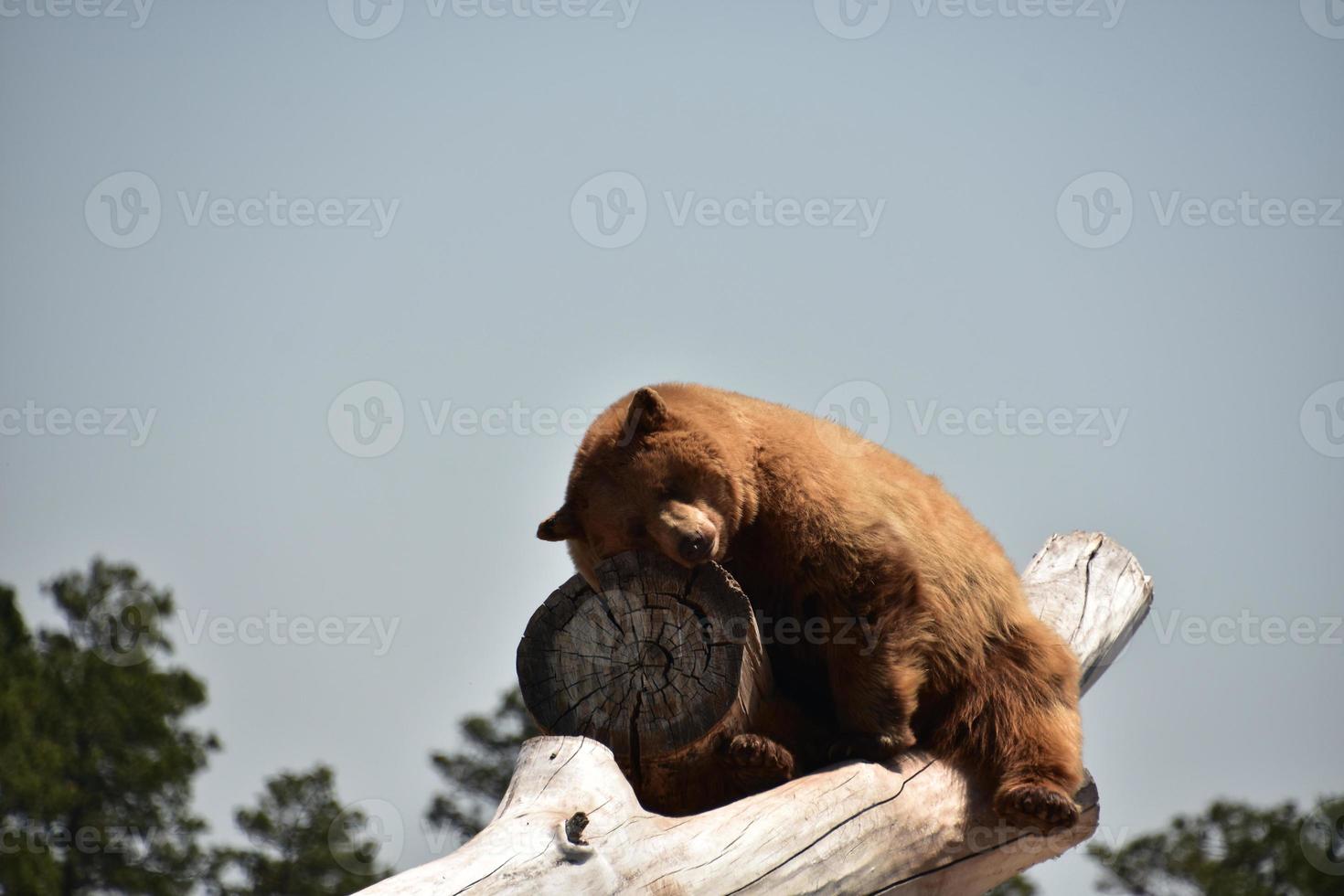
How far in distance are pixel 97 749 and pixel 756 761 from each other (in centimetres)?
1720

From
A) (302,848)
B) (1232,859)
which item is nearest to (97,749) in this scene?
(302,848)

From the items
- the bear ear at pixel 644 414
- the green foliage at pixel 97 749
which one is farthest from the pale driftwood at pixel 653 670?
the green foliage at pixel 97 749

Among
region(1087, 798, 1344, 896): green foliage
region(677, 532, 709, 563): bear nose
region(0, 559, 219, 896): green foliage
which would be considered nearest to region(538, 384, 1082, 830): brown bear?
region(677, 532, 709, 563): bear nose

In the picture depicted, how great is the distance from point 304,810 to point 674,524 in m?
15.1

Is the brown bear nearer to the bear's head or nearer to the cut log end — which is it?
the bear's head

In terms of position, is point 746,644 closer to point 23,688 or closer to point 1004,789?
point 1004,789

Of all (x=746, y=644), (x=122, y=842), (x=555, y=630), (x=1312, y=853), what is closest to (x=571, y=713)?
(x=555, y=630)

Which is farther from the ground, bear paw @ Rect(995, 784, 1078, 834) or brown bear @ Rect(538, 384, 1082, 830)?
brown bear @ Rect(538, 384, 1082, 830)

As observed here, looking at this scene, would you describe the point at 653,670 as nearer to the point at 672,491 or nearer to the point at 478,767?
the point at 672,491

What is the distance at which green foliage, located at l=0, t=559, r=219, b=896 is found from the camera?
18.4 m

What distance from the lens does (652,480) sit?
18.9 feet

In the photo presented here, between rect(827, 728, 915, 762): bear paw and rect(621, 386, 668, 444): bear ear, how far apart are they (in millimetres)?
1640

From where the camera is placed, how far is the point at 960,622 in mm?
5953

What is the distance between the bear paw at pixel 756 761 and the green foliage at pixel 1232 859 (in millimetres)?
11811
